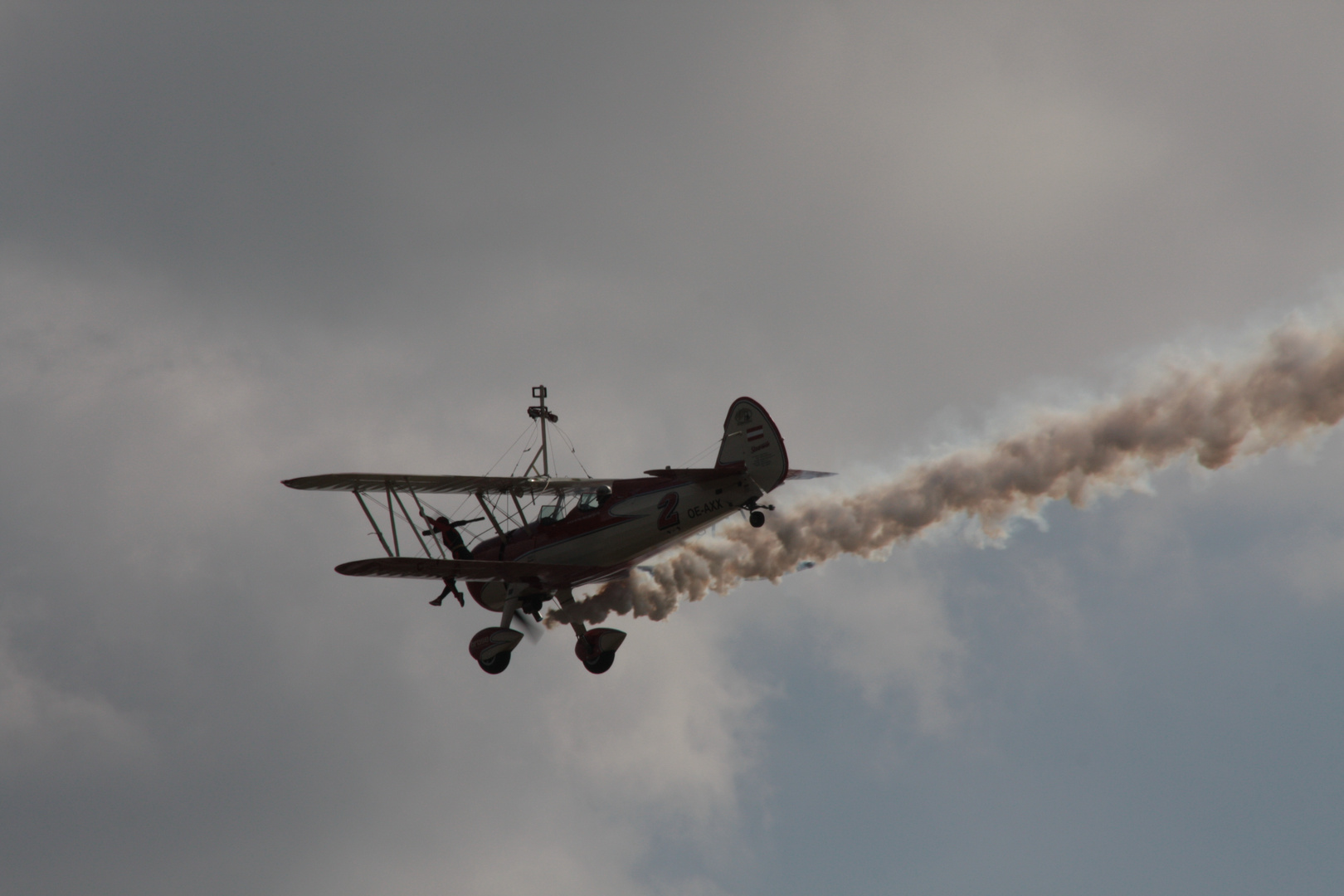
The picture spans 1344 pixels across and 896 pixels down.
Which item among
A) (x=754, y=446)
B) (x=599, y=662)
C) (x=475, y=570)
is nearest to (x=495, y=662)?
(x=599, y=662)

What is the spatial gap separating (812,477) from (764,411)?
373cm

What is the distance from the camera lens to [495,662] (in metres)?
30.3

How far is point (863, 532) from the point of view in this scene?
2994cm

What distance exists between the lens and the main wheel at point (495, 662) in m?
30.2

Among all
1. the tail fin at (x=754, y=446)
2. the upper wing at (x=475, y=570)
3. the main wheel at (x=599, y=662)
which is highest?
the tail fin at (x=754, y=446)

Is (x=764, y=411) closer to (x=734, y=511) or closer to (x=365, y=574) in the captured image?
(x=734, y=511)

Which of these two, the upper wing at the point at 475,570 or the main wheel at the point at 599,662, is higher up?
the upper wing at the point at 475,570

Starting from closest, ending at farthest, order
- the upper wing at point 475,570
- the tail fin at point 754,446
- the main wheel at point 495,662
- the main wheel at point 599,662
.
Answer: the tail fin at point 754,446 < the upper wing at point 475,570 < the main wheel at point 495,662 < the main wheel at point 599,662

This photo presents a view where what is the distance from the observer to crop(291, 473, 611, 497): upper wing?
99.7 feet

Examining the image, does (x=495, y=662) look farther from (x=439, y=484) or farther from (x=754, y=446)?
(x=754, y=446)

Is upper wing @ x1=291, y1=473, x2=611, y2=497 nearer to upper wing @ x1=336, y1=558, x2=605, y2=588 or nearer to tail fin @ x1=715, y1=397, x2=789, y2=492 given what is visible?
upper wing @ x1=336, y1=558, x2=605, y2=588

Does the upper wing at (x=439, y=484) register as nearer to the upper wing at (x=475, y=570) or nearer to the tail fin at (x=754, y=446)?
the upper wing at (x=475, y=570)

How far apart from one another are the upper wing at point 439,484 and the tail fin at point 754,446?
13.9 ft

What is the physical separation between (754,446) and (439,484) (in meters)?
9.21
